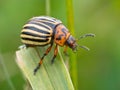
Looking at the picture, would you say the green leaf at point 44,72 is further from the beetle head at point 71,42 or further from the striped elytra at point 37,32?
the beetle head at point 71,42

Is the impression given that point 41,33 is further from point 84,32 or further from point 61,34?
point 84,32

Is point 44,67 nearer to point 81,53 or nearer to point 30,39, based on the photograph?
point 30,39

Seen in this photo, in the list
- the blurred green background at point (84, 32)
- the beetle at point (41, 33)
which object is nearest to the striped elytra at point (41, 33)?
the beetle at point (41, 33)

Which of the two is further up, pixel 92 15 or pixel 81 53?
pixel 92 15

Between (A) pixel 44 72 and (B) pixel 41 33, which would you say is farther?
(B) pixel 41 33

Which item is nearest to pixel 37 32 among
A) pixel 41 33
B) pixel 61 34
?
pixel 41 33

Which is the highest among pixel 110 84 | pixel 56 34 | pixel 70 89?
pixel 56 34

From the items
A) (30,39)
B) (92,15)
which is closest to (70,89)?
(30,39)
